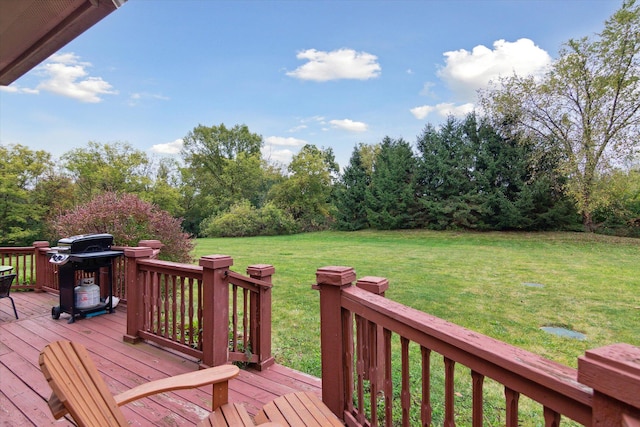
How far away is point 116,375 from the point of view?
274cm

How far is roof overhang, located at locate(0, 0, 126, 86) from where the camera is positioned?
1.78 m

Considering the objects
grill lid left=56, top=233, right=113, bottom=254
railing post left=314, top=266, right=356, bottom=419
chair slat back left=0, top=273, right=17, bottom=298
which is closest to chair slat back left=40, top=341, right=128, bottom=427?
railing post left=314, top=266, right=356, bottom=419

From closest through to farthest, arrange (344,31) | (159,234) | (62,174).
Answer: (159,234)
(344,31)
(62,174)

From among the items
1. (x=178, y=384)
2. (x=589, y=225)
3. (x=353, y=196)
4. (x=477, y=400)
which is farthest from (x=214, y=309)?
(x=353, y=196)

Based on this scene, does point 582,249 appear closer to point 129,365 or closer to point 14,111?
point 129,365

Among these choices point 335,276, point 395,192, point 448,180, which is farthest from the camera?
point 395,192

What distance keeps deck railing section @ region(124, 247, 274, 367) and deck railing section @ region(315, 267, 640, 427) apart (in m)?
1.05

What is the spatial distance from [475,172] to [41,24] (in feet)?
55.2

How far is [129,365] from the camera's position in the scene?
292 centimetres

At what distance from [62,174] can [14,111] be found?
5600 millimetres

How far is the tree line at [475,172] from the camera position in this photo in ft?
41.5

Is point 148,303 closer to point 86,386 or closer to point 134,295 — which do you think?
point 134,295

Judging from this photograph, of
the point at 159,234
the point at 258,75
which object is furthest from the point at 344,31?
the point at 159,234

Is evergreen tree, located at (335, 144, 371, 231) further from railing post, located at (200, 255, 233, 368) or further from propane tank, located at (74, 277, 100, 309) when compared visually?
railing post, located at (200, 255, 233, 368)
